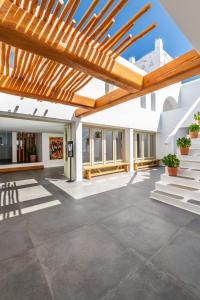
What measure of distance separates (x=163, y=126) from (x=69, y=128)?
649 cm

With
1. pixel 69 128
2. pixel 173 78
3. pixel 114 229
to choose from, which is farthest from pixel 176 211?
pixel 69 128

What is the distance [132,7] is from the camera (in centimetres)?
172

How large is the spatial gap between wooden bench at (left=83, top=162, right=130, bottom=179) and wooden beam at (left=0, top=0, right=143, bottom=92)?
446 centimetres

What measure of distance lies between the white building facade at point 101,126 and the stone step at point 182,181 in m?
1.19

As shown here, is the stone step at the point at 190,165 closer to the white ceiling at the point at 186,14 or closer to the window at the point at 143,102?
the white ceiling at the point at 186,14

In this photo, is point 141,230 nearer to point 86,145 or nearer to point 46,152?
point 86,145

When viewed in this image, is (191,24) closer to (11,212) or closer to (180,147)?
(180,147)

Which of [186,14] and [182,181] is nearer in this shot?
[186,14]

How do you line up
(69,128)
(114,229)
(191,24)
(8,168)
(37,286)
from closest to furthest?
(191,24)
(37,286)
(114,229)
(69,128)
(8,168)

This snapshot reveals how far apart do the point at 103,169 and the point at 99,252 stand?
5.27 meters

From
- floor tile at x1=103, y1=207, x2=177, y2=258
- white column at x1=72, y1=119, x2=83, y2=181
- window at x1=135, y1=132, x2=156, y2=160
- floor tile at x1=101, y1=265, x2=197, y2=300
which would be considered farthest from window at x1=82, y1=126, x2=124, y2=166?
floor tile at x1=101, y1=265, x2=197, y2=300

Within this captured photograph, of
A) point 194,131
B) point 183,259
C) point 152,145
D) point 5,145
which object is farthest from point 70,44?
point 5,145

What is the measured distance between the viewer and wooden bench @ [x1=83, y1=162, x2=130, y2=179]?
605cm

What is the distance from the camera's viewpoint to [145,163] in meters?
8.84
